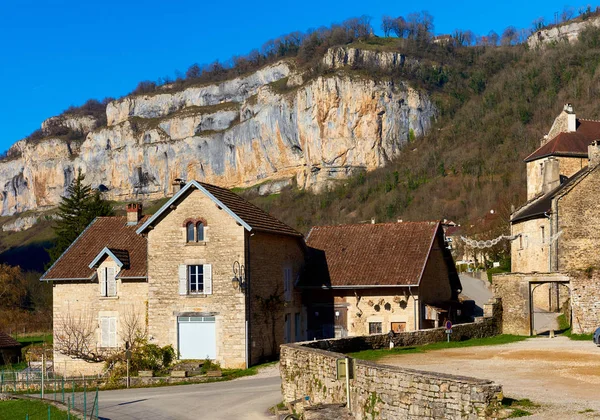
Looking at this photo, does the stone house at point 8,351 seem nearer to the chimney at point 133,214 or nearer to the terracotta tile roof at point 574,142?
the chimney at point 133,214

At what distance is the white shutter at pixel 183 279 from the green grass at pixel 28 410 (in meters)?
8.01

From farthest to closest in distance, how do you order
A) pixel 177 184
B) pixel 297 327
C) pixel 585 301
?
pixel 177 184
pixel 297 327
pixel 585 301

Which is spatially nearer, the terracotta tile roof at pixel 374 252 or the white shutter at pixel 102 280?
the terracotta tile roof at pixel 374 252

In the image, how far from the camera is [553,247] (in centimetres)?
3750

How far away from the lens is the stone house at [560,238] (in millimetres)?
29938

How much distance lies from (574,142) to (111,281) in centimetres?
3154

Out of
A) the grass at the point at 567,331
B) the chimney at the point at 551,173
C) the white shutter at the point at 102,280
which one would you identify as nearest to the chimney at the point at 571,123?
the chimney at the point at 551,173

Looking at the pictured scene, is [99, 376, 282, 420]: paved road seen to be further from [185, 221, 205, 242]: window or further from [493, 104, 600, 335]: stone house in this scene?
[493, 104, 600, 335]: stone house

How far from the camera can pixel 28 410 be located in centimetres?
2183

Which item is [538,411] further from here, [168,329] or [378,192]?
[378,192]

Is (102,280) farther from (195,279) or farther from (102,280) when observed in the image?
(195,279)

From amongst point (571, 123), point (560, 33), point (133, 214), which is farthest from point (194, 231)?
point (560, 33)

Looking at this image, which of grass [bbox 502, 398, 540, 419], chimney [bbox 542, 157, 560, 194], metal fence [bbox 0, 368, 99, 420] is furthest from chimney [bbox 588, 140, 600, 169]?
grass [bbox 502, 398, 540, 419]

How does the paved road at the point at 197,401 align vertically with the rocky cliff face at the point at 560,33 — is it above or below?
below
